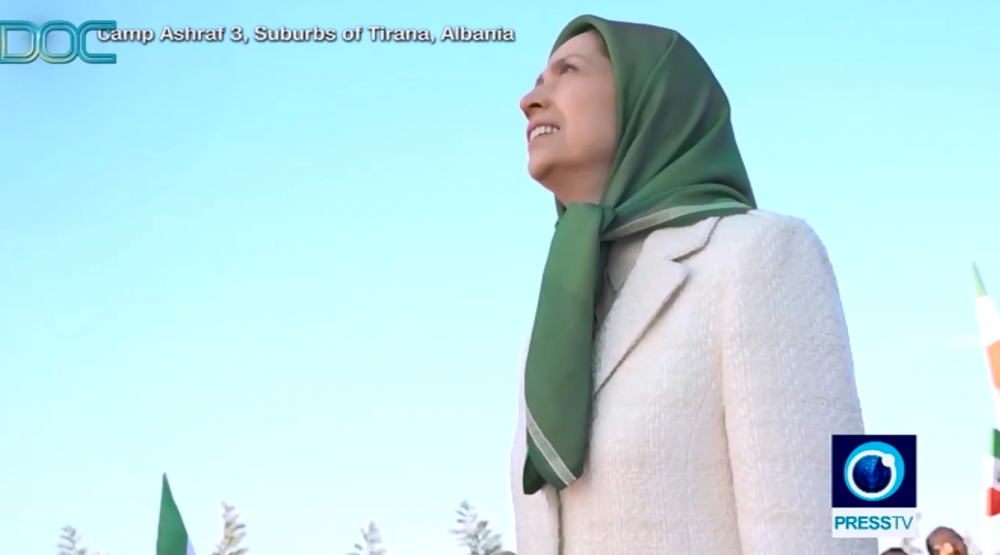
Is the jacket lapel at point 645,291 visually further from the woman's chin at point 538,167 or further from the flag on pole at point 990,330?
the flag on pole at point 990,330

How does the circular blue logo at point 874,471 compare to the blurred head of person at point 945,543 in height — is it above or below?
below

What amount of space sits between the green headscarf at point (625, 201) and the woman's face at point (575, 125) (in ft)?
0.08

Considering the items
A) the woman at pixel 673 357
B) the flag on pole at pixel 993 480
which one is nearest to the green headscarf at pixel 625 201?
the woman at pixel 673 357

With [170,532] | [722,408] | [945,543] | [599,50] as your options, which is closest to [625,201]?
[599,50]

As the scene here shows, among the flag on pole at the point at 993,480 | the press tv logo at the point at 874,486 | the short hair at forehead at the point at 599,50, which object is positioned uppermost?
the short hair at forehead at the point at 599,50

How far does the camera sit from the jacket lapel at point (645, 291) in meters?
1.84

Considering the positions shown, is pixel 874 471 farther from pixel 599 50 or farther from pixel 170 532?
pixel 170 532

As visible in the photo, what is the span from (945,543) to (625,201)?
244 cm

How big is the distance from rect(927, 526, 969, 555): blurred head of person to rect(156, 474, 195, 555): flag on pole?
218 cm

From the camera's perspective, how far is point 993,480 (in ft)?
15.0

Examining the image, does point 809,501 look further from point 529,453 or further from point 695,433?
point 529,453

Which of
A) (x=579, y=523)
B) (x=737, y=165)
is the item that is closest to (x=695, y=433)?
(x=579, y=523)

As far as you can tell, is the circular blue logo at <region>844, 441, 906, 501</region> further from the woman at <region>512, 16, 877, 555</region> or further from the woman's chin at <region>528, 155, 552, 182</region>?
the woman's chin at <region>528, 155, 552, 182</region>

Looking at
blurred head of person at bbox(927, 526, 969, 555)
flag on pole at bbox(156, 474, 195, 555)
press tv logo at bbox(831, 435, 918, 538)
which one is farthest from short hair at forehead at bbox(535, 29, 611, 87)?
blurred head of person at bbox(927, 526, 969, 555)
